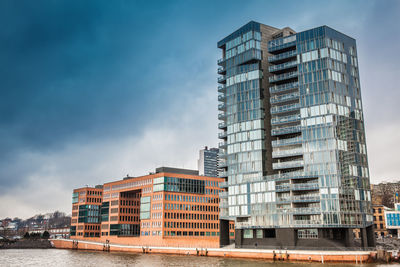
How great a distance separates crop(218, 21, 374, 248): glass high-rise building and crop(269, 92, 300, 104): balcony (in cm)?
29

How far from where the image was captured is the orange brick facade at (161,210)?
508 feet

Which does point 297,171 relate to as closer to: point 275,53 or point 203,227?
point 275,53

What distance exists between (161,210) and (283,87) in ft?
217

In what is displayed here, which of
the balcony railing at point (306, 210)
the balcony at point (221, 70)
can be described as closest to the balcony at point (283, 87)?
the balcony at point (221, 70)

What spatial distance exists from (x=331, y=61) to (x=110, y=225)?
114992mm

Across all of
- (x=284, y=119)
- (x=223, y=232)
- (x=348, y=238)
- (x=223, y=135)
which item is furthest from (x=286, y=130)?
(x=223, y=232)

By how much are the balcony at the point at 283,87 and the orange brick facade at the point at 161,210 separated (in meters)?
56.9

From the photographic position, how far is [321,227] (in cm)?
10400

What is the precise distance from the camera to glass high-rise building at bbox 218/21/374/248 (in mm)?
106688

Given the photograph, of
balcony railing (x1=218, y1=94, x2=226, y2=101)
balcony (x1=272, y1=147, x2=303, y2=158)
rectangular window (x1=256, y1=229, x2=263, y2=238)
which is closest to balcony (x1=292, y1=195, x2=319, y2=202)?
balcony (x1=272, y1=147, x2=303, y2=158)

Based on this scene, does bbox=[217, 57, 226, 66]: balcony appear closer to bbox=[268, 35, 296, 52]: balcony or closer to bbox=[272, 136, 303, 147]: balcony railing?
bbox=[268, 35, 296, 52]: balcony

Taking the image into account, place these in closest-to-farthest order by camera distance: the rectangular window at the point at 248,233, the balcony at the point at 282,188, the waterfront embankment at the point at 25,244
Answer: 1. the balcony at the point at 282,188
2. the rectangular window at the point at 248,233
3. the waterfront embankment at the point at 25,244

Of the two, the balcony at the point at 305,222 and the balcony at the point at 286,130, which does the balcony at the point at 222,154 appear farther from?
the balcony at the point at 305,222

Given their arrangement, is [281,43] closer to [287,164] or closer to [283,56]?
[283,56]
